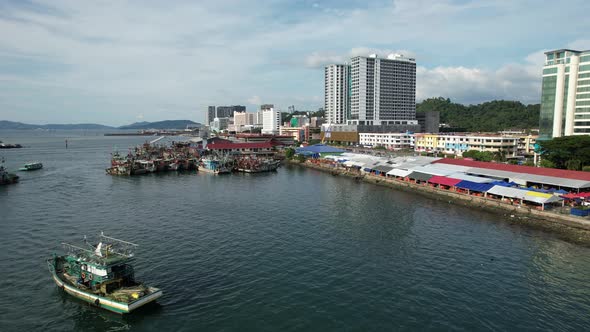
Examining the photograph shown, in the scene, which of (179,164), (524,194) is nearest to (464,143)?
(524,194)

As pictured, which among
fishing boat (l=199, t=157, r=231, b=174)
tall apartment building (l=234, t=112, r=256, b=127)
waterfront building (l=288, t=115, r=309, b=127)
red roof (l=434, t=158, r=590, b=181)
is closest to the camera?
red roof (l=434, t=158, r=590, b=181)

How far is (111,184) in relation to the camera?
3356cm

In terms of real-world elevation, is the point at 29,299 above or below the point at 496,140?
below

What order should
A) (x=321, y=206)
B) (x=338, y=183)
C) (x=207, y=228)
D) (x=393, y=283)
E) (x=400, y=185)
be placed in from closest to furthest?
1. (x=393, y=283)
2. (x=207, y=228)
3. (x=321, y=206)
4. (x=400, y=185)
5. (x=338, y=183)

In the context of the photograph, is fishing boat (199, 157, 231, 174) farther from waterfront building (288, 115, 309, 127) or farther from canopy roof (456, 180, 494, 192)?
waterfront building (288, 115, 309, 127)

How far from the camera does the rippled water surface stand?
10961 millimetres

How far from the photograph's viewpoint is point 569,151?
30281 mm

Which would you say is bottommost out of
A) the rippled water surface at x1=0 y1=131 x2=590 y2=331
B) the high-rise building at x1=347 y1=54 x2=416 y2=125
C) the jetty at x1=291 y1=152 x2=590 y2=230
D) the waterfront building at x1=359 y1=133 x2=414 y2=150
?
the rippled water surface at x1=0 y1=131 x2=590 y2=331

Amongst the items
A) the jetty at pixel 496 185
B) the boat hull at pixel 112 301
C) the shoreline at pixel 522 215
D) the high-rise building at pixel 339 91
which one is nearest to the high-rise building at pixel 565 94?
the jetty at pixel 496 185

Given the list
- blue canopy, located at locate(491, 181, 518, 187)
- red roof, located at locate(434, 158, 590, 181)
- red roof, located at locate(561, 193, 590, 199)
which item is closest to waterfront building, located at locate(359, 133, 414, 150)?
red roof, located at locate(434, 158, 590, 181)

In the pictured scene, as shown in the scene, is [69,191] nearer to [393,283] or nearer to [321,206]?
[321,206]

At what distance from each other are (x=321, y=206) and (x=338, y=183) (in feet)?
35.6

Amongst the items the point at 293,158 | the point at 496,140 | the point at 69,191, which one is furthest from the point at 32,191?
the point at 496,140

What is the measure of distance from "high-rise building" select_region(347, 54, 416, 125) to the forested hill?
18861mm
